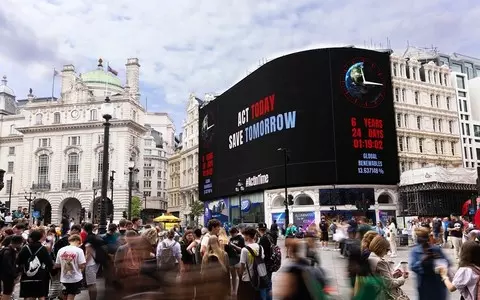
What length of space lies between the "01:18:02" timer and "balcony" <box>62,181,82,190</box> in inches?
1884

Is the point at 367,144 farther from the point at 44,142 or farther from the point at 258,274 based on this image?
the point at 44,142

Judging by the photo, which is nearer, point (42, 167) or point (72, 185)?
point (72, 185)

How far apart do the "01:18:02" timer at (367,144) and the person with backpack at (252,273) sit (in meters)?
40.3

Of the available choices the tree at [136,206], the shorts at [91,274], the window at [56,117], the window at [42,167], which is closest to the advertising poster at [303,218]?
the tree at [136,206]

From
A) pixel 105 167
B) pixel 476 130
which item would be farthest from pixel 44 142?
A: pixel 476 130

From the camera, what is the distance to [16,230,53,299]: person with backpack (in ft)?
28.0

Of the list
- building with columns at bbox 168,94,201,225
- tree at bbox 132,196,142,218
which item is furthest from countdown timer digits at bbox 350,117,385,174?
tree at bbox 132,196,142,218

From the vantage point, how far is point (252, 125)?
5412 centimetres

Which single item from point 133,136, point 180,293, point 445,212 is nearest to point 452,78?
point 445,212

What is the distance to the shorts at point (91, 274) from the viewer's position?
376 inches

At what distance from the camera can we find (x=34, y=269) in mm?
8555

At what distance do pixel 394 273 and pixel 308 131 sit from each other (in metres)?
41.0

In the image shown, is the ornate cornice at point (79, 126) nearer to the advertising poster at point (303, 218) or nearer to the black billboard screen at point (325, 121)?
the black billboard screen at point (325, 121)

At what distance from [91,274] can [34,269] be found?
4.55ft
